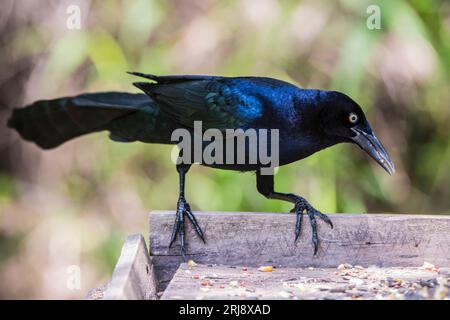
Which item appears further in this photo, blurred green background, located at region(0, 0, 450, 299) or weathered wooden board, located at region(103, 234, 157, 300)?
blurred green background, located at region(0, 0, 450, 299)

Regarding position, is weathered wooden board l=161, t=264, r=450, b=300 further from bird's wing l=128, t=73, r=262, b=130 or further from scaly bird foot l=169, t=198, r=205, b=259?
bird's wing l=128, t=73, r=262, b=130

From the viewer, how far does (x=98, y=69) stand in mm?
5203

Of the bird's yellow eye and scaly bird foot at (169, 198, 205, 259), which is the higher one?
the bird's yellow eye

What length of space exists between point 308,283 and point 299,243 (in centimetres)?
34

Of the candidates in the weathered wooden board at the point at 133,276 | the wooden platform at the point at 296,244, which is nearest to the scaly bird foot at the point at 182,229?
the wooden platform at the point at 296,244

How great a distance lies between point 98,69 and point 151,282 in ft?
9.37

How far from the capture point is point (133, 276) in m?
2.31

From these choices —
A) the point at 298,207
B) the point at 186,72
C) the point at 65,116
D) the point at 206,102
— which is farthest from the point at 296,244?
the point at 186,72

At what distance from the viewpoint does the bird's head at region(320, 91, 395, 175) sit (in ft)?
10.7

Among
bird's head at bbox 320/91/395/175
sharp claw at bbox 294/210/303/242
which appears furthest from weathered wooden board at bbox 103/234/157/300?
bird's head at bbox 320/91/395/175

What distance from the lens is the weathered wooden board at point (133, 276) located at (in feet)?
6.91

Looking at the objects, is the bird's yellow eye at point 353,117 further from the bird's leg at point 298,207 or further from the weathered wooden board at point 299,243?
the weathered wooden board at point 299,243

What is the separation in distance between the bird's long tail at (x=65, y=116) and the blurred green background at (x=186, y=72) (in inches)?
66.6
